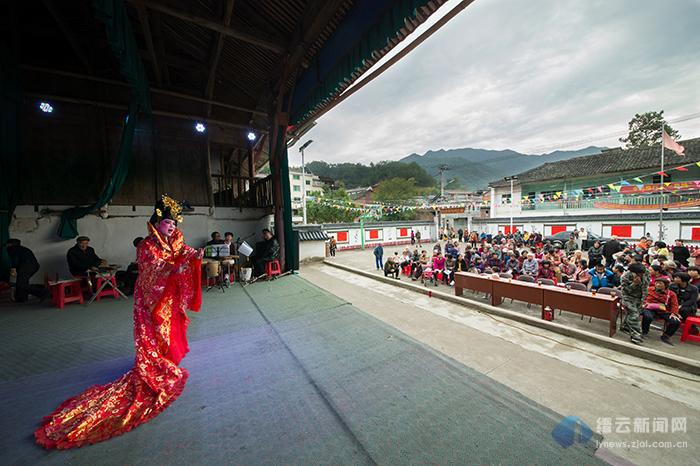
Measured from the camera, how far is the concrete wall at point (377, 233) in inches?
671

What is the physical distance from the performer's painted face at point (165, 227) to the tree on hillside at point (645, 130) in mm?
36674

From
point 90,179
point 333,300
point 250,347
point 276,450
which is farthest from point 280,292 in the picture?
point 90,179

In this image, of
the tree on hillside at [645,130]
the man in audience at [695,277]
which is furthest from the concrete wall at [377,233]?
the tree on hillside at [645,130]

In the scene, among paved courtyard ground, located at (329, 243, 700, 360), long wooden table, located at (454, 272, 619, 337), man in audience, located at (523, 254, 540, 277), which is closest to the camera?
paved courtyard ground, located at (329, 243, 700, 360)

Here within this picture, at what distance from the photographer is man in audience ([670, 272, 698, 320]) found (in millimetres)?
3824

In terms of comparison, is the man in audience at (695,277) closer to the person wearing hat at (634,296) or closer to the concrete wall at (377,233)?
the person wearing hat at (634,296)

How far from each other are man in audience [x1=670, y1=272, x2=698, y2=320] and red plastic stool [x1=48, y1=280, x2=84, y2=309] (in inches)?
408

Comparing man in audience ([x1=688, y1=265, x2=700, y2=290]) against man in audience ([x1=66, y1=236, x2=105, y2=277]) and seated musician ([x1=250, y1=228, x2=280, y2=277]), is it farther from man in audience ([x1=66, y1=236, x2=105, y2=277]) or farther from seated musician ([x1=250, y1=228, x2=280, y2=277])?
man in audience ([x1=66, y1=236, x2=105, y2=277])

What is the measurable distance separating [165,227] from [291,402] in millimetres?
2041

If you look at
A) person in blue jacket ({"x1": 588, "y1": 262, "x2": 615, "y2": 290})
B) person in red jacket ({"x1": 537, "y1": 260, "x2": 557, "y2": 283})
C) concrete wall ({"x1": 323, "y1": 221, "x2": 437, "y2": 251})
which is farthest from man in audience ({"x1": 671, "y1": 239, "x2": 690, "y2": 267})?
concrete wall ({"x1": 323, "y1": 221, "x2": 437, "y2": 251})

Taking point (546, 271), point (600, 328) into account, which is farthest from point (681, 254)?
point (600, 328)

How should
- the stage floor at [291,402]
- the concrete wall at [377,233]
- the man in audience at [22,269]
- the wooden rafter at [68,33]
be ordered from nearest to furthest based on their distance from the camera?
the stage floor at [291,402] < the wooden rafter at [68,33] < the man in audience at [22,269] < the concrete wall at [377,233]

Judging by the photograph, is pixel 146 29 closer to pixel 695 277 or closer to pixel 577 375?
pixel 577 375

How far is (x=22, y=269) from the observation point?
4984mm
